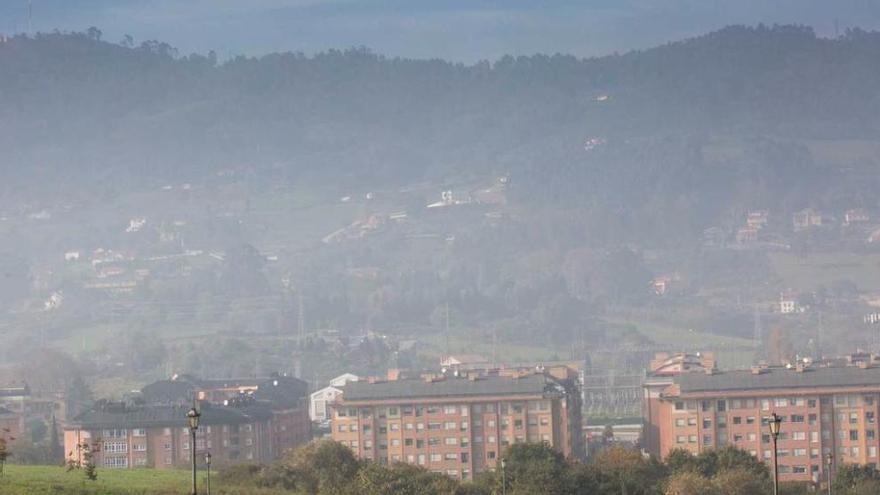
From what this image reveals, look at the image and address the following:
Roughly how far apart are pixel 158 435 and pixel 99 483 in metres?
31.9

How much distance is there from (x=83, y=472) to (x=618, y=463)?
15659mm

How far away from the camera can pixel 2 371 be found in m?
128

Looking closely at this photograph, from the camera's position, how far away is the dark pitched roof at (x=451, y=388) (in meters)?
70.4

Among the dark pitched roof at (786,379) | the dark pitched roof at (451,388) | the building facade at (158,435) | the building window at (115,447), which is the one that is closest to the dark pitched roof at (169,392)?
the building facade at (158,435)

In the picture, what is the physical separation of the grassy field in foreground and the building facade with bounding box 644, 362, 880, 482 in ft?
92.9

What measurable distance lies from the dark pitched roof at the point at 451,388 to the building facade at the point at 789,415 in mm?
4609

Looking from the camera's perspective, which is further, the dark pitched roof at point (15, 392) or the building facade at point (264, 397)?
the dark pitched roof at point (15, 392)

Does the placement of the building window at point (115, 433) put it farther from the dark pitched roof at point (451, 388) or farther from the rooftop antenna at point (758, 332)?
the rooftop antenna at point (758, 332)

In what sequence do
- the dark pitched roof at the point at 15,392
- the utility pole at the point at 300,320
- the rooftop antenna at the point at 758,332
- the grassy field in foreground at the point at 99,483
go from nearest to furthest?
the grassy field in foreground at the point at 99,483 → the dark pitched roof at the point at 15,392 → the rooftop antenna at the point at 758,332 → the utility pole at the point at 300,320

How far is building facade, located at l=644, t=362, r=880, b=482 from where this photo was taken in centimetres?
6656

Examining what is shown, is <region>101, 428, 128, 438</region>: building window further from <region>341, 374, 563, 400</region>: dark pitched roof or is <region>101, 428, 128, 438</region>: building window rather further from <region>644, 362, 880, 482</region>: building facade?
<region>644, 362, 880, 482</region>: building facade

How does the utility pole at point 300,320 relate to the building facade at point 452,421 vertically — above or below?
above

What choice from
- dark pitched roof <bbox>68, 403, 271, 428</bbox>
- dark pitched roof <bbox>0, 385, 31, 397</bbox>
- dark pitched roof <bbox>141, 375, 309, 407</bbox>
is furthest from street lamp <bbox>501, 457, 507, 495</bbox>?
dark pitched roof <bbox>0, 385, 31, 397</bbox>

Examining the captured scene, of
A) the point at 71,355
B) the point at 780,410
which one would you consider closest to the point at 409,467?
the point at 780,410
